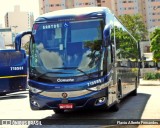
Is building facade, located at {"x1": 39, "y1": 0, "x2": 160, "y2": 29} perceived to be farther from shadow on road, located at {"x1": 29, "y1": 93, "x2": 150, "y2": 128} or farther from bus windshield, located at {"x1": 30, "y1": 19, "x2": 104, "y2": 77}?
bus windshield, located at {"x1": 30, "y1": 19, "x2": 104, "y2": 77}

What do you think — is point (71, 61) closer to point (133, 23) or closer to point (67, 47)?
point (67, 47)

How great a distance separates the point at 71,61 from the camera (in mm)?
10344

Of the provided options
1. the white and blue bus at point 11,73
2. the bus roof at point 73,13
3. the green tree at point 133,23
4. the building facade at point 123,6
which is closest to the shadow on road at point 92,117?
the bus roof at point 73,13

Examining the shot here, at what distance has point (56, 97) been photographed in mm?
10219

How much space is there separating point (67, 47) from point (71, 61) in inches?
17.7

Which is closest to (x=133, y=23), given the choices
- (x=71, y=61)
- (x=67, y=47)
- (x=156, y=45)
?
(x=156, y=45)

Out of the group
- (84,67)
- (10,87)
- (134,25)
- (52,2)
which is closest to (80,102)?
(84,67)

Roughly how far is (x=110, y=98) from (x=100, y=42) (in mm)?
1617

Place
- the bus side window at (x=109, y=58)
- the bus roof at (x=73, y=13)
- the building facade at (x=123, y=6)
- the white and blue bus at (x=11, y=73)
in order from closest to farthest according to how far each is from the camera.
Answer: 1. the bus side window at (x=109, y=58)
2. the bus roof at (x=73, y=13)
3. the white and blue bus at (x=11, y=73)
4. the building facade at (x=123, y=6)

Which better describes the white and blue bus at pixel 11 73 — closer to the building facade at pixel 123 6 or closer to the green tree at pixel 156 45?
the green tree at pixel 156 45

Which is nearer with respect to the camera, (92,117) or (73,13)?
(73,13)

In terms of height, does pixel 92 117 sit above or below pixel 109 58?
below

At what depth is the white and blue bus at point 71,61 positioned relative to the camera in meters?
10.2

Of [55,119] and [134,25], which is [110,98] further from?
[134,25]
